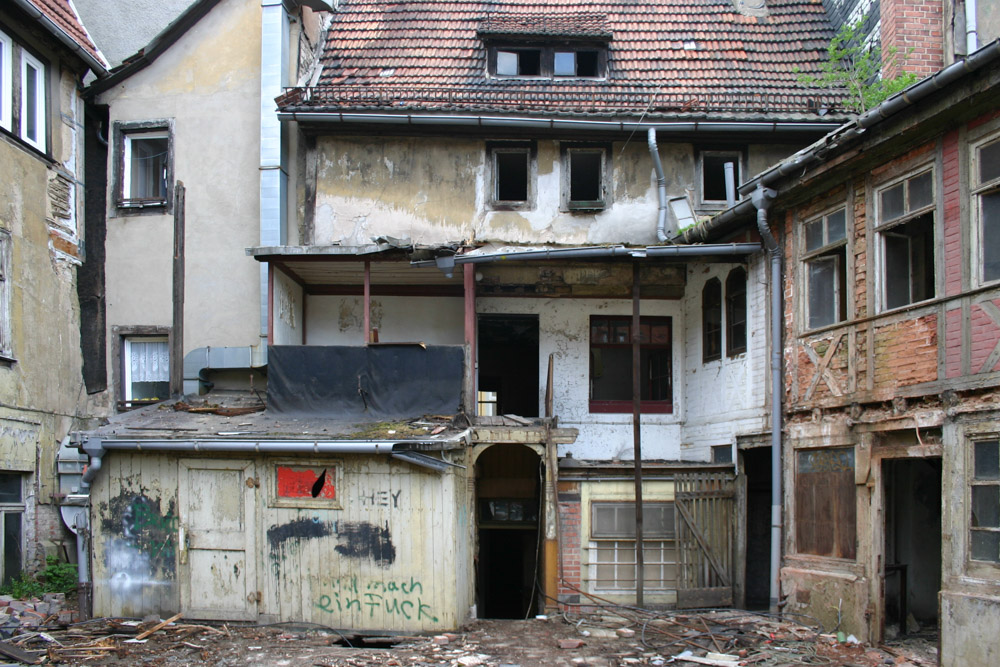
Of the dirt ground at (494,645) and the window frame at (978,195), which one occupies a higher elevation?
the window frame at (978,195)

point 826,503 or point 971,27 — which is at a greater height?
point 971,27

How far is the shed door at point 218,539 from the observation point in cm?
1184

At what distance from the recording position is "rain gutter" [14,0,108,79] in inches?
506

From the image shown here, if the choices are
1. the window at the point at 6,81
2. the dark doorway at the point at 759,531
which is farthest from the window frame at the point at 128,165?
→ the dark doorway at the point at 759,531

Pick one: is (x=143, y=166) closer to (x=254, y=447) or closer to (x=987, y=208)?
(x=254, y=447)

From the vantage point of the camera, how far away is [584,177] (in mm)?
15344

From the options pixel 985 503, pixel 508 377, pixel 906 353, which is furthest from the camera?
pixel 508 377

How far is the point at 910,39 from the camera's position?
1332 centimetres

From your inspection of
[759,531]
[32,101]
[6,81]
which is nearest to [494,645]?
[759,531]

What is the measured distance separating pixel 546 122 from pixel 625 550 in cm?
691

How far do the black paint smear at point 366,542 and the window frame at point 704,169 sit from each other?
25.4 ft

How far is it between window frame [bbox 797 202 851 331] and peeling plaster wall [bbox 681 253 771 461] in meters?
0.84

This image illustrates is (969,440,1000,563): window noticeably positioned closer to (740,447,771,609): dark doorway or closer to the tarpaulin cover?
(740,447,771,609): dark doorway

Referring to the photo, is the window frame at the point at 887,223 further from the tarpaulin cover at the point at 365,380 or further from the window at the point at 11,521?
the window at the point at 11,521
